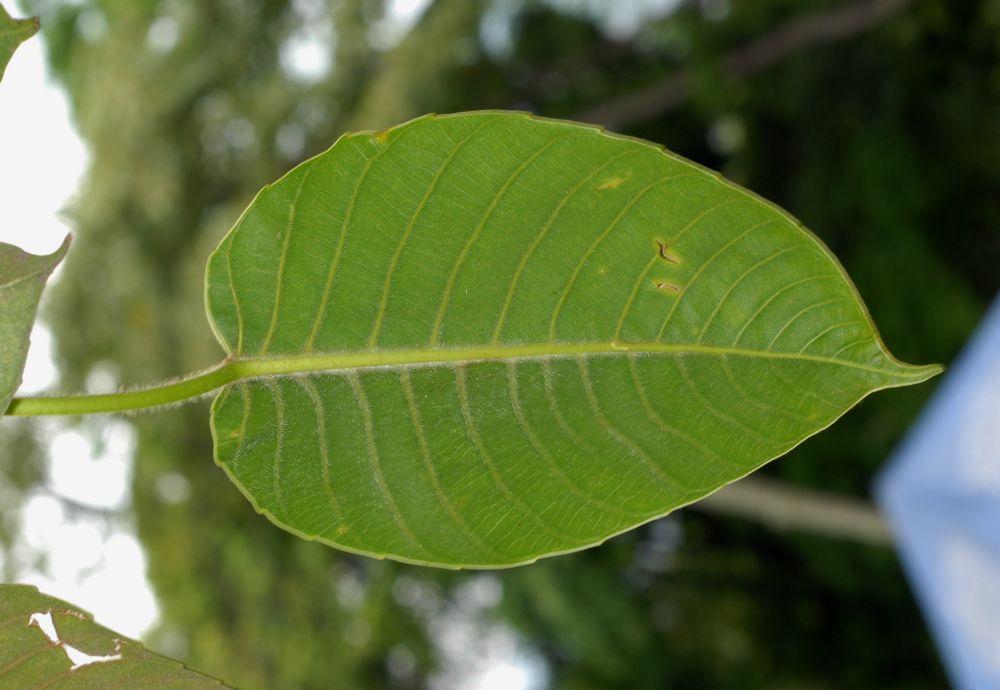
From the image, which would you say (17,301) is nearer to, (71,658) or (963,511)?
(71,658)

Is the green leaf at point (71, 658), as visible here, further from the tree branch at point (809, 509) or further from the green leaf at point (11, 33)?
the tree branch at point (809, 509)

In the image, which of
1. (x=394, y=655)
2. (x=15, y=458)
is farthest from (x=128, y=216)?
(x=394, y=655)

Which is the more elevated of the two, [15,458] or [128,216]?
[128,216]

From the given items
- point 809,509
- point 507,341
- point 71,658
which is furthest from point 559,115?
point 71,658

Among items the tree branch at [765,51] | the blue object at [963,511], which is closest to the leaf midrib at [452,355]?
the blue object at [963,511]

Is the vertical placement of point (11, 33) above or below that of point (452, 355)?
above

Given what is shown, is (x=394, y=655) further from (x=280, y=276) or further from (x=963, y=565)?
(x=280, y=276)

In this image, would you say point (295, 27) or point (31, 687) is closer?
point (31, 687)

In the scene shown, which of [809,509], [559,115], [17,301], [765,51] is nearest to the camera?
[17,301]
